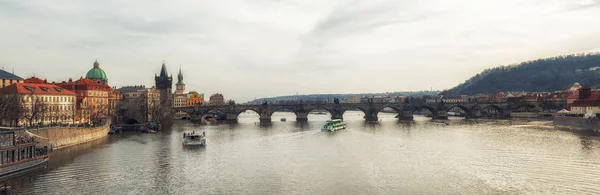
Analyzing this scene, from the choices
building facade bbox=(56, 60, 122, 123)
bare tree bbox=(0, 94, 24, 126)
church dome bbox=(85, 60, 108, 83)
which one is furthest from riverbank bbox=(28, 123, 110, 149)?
church dome bbox=(85, 60, 108, 83)

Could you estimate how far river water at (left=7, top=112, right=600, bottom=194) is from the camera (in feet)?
120

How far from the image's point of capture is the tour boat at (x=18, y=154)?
131 feet

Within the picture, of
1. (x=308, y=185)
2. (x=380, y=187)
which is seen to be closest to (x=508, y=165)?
(x=380, y=187)

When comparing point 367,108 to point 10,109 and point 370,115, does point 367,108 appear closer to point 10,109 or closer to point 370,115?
point 370,115

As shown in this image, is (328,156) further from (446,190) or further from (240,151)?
(446,190)

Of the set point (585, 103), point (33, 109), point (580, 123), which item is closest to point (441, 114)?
point (585, 103)

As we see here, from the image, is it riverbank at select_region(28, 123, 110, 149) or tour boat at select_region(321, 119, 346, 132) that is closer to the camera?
riverbank at select_region(28, 123, 110, 149)

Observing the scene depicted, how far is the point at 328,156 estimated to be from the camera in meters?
54.7

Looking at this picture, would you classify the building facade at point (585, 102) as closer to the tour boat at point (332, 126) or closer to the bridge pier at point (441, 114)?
the bridge pier at point (441, 114)

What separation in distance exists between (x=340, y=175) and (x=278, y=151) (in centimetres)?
1937

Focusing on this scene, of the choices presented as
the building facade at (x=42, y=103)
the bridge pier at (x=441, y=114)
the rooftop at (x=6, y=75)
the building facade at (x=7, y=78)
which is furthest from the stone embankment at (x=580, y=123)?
the rooftop at (x=6, y=75)

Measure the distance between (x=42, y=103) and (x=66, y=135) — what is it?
20.2 meters

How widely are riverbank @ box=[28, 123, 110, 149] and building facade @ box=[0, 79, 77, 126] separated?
7.39m

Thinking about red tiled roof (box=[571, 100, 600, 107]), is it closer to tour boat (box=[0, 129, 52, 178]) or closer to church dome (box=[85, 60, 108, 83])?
tour boat (box=[0, 129, 52, 178])
